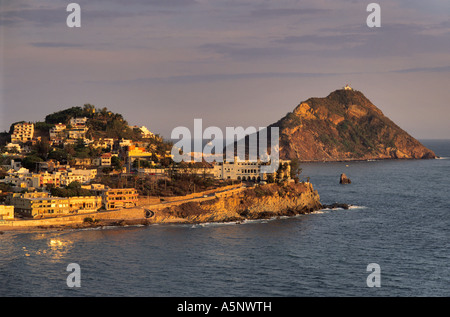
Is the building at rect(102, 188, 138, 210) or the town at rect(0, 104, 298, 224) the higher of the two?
the town at rect(0, 104, 298, 224)

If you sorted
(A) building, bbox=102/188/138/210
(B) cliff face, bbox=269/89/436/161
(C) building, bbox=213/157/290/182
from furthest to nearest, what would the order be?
(B) cliff face, bbox=269/89/436/161, (C) building, bbox=213/157/290/182, (A) building, bbox=102/188/138/210

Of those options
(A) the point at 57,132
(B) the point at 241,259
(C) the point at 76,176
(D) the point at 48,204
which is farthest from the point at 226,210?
(A) the point at 57,132

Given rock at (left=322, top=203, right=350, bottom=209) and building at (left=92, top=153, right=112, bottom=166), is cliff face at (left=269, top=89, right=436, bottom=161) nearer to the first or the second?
building at (left=92, top=153, right=112, bottom=166)

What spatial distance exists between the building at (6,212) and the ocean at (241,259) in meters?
2.99

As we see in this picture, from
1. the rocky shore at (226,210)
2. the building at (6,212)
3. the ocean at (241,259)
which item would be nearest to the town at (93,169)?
the building at (6,212)

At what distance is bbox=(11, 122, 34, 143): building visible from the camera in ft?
235

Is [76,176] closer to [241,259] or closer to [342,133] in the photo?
[241,259]

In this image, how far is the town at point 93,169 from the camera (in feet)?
145

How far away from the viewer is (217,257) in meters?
32.1

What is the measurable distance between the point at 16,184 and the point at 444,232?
34.1 metres

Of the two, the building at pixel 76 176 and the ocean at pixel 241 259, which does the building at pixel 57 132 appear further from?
the ocean at pixel 241 259

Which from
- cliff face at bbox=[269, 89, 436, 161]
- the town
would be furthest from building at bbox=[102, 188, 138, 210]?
cliff face at bbox=[269, 89, 436, 161]

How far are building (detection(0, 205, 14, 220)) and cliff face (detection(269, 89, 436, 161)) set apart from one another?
109 meters
